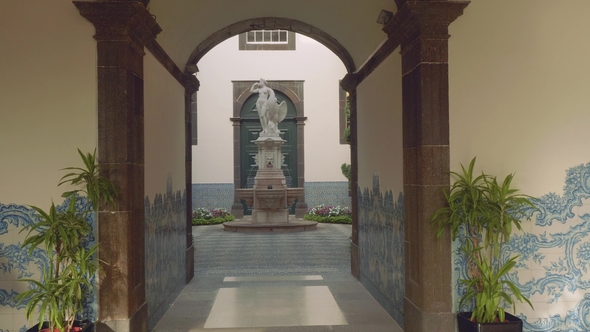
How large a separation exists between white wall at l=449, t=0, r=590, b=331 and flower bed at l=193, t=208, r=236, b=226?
9651mm

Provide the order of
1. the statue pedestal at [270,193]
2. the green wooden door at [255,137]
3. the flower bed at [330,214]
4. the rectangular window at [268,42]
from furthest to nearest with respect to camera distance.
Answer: the green wooden door at [255,137], the rectangular window at [268,42], the flower bed at [330,214], the statue pedestal at [270,193]

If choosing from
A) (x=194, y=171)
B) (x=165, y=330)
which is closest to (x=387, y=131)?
(x=165, y=330)

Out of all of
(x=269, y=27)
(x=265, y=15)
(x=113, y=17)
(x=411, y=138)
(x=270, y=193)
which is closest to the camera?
(x=113, y=17)

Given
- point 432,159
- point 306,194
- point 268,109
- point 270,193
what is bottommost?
point 306,194

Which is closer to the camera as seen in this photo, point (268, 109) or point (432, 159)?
point (432, 159)

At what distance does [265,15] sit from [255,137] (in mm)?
8470

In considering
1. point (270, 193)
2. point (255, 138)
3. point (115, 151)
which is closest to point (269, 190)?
point (270, 193)

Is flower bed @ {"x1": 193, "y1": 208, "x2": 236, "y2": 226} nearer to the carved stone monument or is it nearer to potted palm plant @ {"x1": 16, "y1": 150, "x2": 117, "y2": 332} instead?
the carved stone monument

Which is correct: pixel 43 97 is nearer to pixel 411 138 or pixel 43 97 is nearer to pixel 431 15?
pixel 411 138

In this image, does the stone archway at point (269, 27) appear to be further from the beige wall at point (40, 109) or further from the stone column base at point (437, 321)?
the stone column base at point (437, 321)

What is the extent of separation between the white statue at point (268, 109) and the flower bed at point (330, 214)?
8.02 feet

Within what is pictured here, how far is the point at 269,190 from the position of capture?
10.9 metres

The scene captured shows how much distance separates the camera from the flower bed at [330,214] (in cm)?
1223

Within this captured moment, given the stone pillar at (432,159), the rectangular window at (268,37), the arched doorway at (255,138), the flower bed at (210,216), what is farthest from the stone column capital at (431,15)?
the rectangular window at (268,37)
